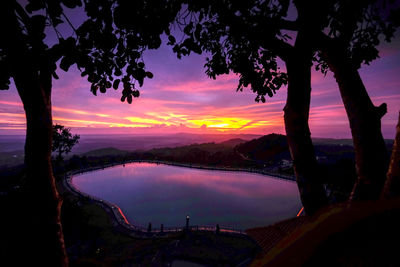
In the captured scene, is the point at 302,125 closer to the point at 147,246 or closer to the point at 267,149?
the point at 147,246

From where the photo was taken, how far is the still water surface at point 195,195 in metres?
23.9

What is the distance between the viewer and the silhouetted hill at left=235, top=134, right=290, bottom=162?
59.1m

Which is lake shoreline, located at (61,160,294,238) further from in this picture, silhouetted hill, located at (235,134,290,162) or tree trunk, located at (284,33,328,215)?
tree trunk, located at (284,33,328,215)

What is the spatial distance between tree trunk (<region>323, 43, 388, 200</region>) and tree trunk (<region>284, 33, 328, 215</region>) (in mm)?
554

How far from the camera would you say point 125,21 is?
6.29ft

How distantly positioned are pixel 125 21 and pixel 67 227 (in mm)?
19362

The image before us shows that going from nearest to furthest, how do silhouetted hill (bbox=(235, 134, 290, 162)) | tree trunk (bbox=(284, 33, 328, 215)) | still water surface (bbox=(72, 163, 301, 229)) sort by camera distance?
tree trunk (bbox=(284, 33, 328, 215)) < still water surface (bbox=(72, 163, 301, 229)) < silhouetted hill (bbox=(235, 134, 290, 162))

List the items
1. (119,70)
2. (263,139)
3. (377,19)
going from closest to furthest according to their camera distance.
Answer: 1. (119,70)
2. (377,19)
3. (263,139)

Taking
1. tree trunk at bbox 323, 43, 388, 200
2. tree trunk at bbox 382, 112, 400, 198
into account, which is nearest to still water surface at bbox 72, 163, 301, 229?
tree trunk at bbox 323, 43, 388, 200

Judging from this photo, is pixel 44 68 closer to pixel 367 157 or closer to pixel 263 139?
pixel 367 157

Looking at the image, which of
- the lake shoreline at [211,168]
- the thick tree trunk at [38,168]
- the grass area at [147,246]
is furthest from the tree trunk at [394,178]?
the lake shoreline at [211,168]

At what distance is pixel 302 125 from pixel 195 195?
32912 millimetres

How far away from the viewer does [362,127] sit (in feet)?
8.07

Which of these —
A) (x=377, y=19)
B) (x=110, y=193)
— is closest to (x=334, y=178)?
(x=377, y=19)
